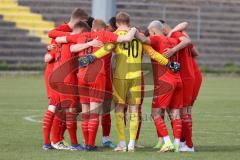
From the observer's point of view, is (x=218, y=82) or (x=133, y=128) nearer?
(x=133, y=128)

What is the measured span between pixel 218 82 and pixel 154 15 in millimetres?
7542

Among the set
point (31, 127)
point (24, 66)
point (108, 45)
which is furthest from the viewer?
point (24, 66)

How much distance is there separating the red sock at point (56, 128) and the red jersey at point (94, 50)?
0.89 meters

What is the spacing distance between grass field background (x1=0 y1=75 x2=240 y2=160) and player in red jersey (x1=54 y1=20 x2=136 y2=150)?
397 mm

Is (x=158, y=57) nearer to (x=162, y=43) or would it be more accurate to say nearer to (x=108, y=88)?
(x=162, y=43)

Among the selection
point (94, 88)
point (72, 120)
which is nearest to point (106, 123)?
point (72, 120)

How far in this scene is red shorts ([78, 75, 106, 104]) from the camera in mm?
11516

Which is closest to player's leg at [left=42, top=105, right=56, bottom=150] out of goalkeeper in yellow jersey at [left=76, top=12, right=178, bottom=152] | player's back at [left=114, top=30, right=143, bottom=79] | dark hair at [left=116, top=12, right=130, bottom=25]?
goalkeeper in yellow jersey at [left=76, top=12, right=178, bottom=152]

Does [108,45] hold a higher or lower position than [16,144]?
higher

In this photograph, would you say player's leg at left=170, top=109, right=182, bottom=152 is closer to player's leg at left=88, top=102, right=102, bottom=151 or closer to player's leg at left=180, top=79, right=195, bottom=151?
player's leg at left=180, top=79, right=195, bottom=151

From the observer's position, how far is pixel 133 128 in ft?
38.3

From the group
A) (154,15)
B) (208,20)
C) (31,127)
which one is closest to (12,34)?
(154,15)

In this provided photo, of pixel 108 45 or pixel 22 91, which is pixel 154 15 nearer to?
pixel 22 91

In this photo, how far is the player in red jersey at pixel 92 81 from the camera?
452 inches
